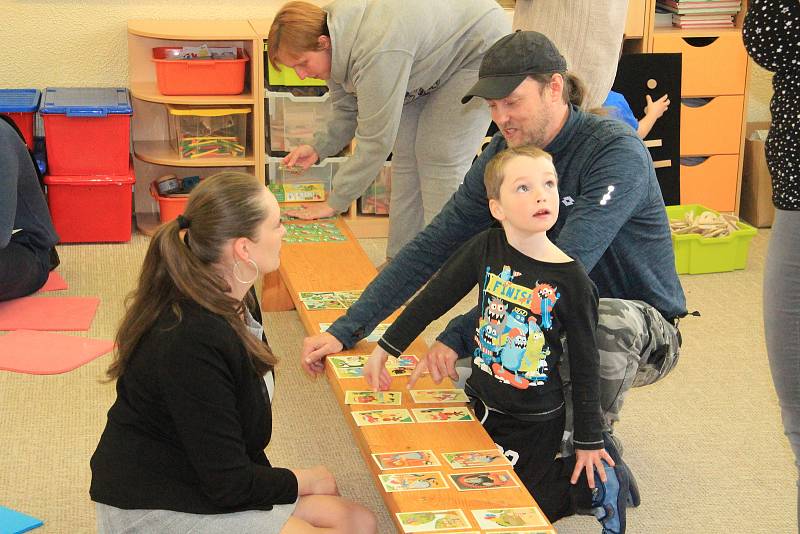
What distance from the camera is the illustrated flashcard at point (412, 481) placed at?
1817mm

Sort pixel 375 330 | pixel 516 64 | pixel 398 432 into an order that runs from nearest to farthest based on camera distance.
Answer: pixel 398 432 → pixel 516 64 → pixel 375 330

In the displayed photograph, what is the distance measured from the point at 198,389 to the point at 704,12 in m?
3.36

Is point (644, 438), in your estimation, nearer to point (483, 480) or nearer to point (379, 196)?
point (483, 480)

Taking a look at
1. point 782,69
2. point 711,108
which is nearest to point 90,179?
point 711,108

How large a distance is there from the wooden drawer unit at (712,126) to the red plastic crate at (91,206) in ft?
7.70

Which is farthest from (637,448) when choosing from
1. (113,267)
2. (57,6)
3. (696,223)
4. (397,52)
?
(57,6)

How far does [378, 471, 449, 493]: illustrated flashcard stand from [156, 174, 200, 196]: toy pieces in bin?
2559 mm

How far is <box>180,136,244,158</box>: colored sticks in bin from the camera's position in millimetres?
4137

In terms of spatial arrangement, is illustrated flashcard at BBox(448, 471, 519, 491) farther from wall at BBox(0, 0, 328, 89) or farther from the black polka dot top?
wall at BBox(0, 0, 328, 89)

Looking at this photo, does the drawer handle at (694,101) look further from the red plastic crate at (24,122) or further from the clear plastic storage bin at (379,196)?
the red plastic crate at (24,122)

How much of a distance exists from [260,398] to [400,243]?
1.84 meters

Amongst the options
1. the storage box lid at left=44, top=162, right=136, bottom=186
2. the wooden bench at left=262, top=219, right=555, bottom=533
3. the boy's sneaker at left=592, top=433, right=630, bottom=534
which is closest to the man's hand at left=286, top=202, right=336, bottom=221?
the wooden bench at left=262, top=219, right=555, bottom=533

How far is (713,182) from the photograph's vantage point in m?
4.46

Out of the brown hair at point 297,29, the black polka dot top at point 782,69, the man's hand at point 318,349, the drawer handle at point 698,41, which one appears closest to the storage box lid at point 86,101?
the brown hair at point 297,29
